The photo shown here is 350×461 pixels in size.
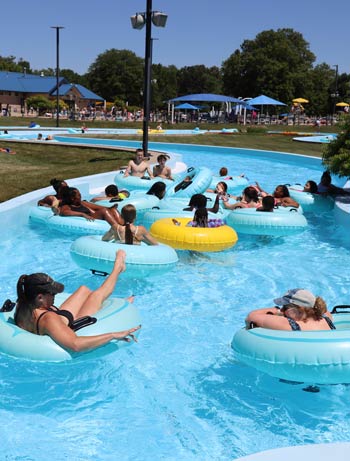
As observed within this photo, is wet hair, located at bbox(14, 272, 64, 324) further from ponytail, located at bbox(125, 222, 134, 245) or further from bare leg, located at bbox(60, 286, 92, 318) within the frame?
ponytail, located at bbox(125, 222, 134, 245)

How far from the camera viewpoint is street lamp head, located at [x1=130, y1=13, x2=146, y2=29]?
13359 mm

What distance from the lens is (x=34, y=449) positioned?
356 centimetres

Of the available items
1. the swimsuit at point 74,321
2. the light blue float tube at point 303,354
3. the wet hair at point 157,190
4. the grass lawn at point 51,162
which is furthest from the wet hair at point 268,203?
the swimsuit at point 74,321

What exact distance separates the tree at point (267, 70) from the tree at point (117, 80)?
16616 millimetres

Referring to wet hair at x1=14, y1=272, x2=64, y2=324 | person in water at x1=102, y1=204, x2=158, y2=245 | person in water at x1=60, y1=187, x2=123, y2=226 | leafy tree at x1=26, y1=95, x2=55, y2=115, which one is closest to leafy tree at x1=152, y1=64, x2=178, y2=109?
leafy tree at x1=26, y1=95, x2=55, y2=115

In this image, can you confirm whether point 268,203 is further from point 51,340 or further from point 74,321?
point 51,340

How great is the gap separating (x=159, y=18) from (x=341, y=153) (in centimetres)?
594

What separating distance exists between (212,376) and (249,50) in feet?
225

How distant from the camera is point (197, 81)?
10656cm

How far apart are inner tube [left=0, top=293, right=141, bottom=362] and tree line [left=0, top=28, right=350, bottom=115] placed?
47237 millimetres

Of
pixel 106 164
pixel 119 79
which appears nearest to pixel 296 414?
pixel 106 164

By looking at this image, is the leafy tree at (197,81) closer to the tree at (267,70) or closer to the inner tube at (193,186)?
the tree at (267,70)

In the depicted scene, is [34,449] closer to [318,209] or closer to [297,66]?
[318,209]

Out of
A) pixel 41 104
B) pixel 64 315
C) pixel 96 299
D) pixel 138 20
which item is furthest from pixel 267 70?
pixel 64 315
